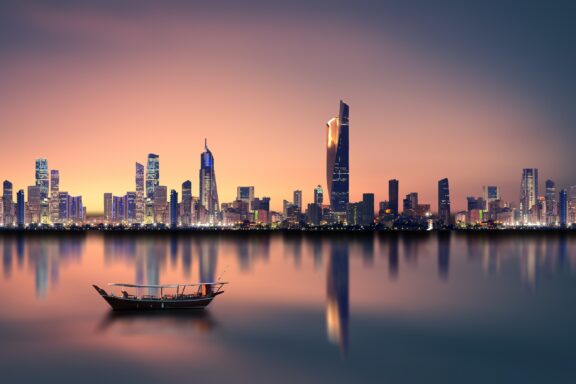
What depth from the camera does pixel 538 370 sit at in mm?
25781

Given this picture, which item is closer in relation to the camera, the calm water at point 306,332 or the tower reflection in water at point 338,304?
the calm water at point 306,332

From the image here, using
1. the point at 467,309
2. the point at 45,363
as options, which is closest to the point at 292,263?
the point at 467,309

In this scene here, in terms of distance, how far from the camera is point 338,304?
146ft

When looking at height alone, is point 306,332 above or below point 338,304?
above

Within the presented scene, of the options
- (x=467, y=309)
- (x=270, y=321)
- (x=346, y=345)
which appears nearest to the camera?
(x=346, y=345)

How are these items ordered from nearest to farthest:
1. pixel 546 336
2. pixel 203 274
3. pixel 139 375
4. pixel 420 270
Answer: pixel 139 375 → pixel 546 336 → pixel 203 274 → pixel 420 270

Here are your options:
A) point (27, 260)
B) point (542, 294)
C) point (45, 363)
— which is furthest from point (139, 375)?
point (27, 260)

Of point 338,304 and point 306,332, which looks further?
point 338,304

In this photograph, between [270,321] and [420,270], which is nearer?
[270,321]

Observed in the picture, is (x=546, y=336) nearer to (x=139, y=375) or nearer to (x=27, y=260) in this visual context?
(x=139, y=375)

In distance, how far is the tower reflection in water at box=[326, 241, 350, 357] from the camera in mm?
31880

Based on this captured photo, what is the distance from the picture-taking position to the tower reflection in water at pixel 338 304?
31.9 m

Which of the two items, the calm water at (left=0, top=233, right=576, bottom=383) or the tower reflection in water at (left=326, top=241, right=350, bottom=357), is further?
the tower reflection in water at (left=326, top=241, right=350, bottom=357)

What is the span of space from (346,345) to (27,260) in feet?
236
